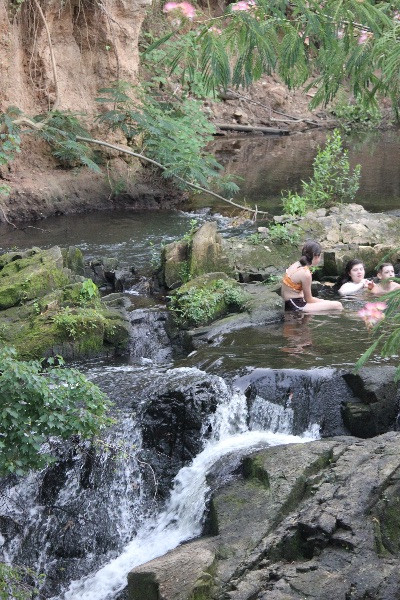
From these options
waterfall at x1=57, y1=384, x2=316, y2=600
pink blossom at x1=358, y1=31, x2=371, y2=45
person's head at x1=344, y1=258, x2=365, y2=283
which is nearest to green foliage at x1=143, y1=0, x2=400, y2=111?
pink blossom at x1=358, y1=31, x2=371, y2=45

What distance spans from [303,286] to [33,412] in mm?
5170

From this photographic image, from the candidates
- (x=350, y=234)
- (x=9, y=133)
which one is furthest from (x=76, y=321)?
(x=350, y=234)

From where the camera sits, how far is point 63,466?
7.35 m

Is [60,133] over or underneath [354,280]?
over

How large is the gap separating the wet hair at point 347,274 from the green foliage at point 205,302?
1.64m

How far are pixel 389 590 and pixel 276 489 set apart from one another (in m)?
1.43

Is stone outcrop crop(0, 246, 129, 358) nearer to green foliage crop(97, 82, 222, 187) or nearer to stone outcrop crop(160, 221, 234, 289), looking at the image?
stone outcrop crop(160, 221, 234, 289)

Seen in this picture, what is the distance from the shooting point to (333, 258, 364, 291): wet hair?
1111cm

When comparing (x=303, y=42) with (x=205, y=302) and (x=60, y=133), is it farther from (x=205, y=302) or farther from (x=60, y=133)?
(x=60, y=133)

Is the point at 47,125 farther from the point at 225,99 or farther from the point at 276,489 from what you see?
the point at 225,99

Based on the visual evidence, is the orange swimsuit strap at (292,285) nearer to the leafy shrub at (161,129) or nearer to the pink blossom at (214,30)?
the leafy shrub at (161,129)

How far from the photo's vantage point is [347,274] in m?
11.2

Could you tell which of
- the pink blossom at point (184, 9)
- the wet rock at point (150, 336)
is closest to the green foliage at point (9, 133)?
the wet rock at point (150, 336)

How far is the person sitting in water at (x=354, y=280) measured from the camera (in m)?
11.0
